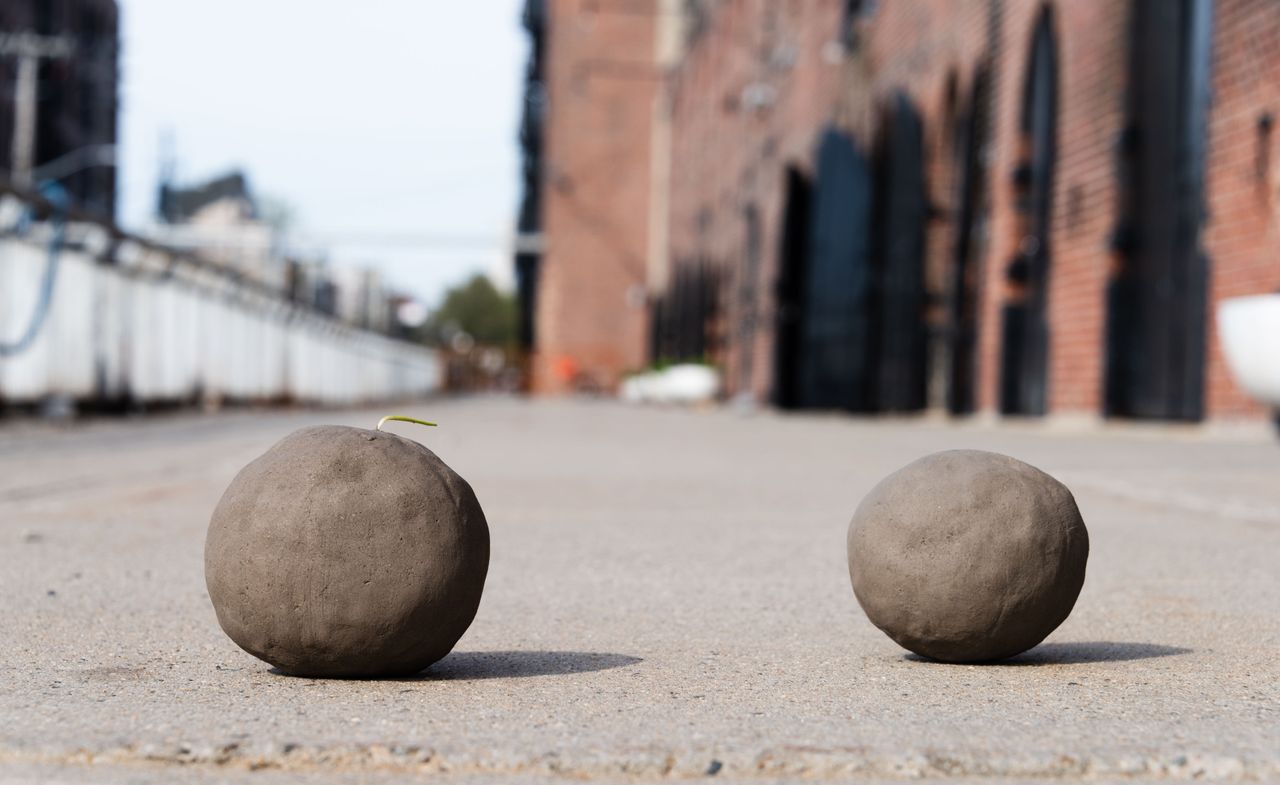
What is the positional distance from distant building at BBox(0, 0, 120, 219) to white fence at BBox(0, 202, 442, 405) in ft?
80.7

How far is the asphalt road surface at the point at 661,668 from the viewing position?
8.39ft

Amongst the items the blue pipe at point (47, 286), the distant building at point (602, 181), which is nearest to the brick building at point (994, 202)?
the blue pipe at point (47, 286)

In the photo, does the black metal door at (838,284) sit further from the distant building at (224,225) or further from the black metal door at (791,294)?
the distant building at (224,225)

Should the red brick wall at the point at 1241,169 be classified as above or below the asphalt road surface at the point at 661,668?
above

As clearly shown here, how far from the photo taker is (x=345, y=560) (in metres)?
3.24

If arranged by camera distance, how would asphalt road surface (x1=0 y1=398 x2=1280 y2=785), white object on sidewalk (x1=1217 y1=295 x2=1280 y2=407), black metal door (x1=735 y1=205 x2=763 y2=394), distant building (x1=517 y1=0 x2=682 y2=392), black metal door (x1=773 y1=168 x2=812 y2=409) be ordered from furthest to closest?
distant building (x1=517 y1=0 x2=682 y2=392) < black metal door (x1=735 y1=205 x2=763 y2=394) < black metal door (x1=773 y1=168 x2=812 y2=409) < white object on sidewalk (x1=1217 y1=295 x2=1280 y2=407) < asphalt road surface (x1=0 y1=398 x2=1280 y2=785)

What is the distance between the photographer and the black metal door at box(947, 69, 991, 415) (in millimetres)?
19984

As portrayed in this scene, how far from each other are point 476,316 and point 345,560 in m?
152

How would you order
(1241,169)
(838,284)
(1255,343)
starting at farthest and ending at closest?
(838,284), (1241,169), (1255,343)

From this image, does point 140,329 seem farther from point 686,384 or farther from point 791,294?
point 686,384

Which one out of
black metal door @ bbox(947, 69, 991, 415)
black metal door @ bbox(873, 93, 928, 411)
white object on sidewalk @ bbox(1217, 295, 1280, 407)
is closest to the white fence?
black metal door @ bbox(873, 93, 928, 411)

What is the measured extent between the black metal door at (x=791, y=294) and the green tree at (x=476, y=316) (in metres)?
116

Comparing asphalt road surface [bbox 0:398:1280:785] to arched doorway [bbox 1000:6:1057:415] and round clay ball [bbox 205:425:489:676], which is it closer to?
round clay ball [bbox 205:425:489:676]

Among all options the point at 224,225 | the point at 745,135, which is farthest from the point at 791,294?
the point at 224,225
